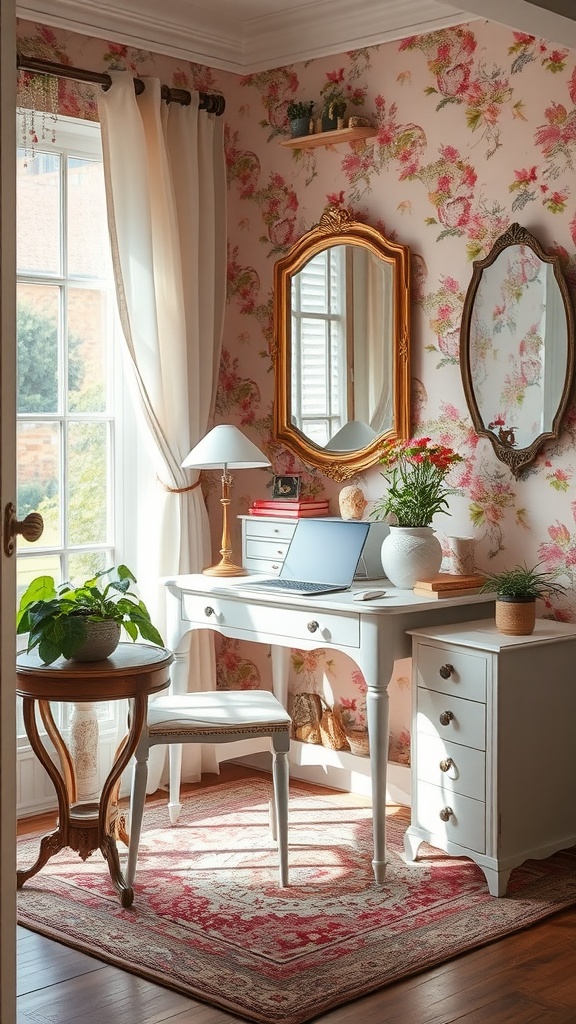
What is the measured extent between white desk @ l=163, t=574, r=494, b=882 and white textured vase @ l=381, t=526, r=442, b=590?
2.2 inches

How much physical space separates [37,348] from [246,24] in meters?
1.40

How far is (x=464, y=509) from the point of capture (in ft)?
12.8

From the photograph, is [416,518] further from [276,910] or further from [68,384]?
[68,384]

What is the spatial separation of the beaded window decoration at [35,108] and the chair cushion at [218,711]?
1.86m

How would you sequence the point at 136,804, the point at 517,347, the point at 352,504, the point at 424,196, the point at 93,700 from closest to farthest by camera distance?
the point at 93,700 < the point at 136,804 < the point at 517,347 < the point at 424,196 < the point at 352,504

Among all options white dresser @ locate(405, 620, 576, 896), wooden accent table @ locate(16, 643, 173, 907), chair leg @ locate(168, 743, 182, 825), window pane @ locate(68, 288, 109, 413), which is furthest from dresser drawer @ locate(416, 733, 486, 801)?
window pane @ locate(68, 288, 109, 413)

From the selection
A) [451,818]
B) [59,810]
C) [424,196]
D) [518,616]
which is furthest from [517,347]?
[59,810]

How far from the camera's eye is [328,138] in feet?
13.5

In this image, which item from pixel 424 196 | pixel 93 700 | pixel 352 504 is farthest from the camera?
pixel 352 504

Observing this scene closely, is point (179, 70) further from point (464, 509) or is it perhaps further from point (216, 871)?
point (216, 871)

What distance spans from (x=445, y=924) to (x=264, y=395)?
7.04 feet

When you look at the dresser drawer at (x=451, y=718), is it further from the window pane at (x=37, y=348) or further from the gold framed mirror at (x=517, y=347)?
the window pane at (x=37, y=348)

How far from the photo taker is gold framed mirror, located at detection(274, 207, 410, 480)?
4.03 metres

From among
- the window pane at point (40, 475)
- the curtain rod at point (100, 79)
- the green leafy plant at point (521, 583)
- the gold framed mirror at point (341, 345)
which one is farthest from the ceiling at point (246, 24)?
the green leafy plant at point (521, 583)
